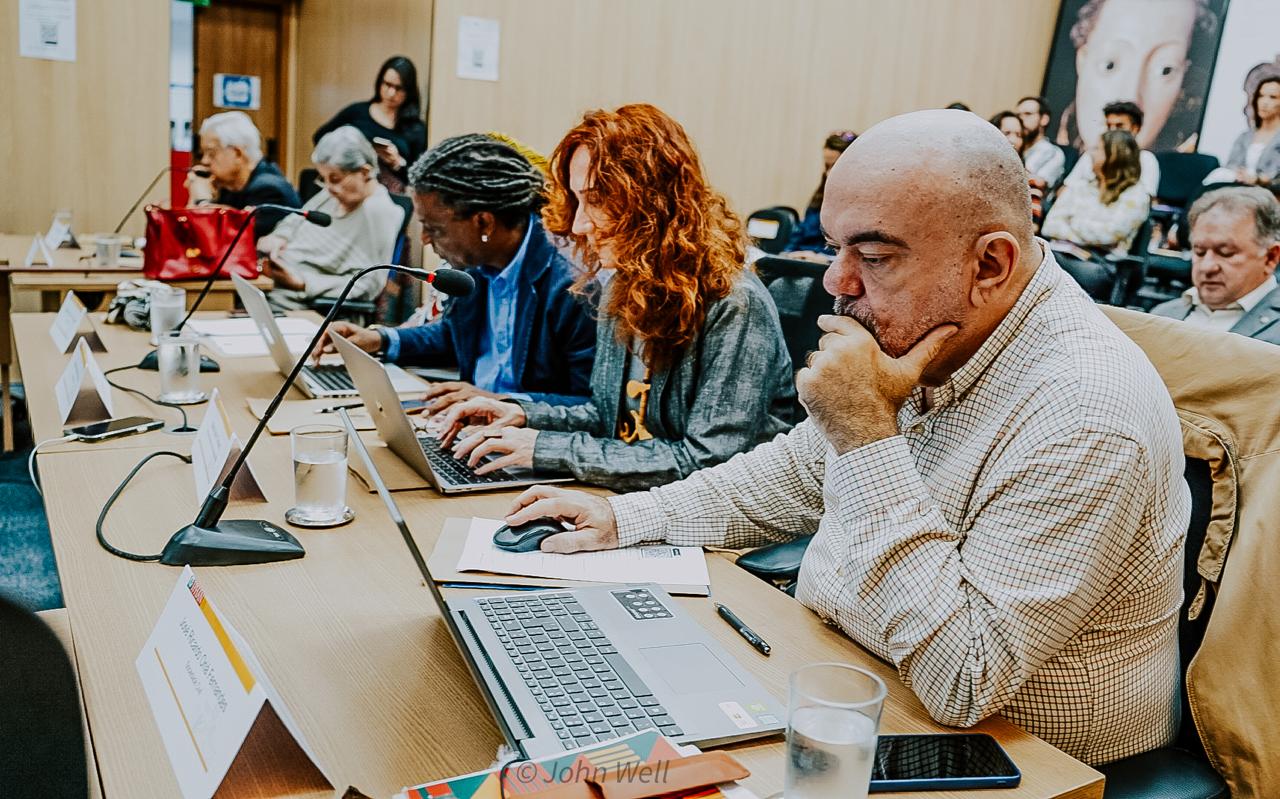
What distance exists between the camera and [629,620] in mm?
1116

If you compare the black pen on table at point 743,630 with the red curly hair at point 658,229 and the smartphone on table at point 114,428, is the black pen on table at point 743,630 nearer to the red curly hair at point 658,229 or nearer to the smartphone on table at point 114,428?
the red curly hair at point 658,229

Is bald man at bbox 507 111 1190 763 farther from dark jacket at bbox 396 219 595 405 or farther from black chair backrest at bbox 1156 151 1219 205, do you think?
black chair backrest at bbox 1156 151 1219 205

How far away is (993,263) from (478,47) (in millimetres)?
4769

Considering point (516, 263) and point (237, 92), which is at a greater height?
point (237, 92)

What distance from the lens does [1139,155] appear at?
5812 millimetres

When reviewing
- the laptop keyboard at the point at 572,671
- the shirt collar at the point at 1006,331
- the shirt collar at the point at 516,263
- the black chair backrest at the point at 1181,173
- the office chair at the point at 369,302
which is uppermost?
the black chair backrest at the point at 1181,173

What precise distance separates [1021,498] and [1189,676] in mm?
369

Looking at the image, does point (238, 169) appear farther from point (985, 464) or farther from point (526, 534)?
point (985, 464)

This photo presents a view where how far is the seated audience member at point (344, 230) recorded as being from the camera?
162 inches

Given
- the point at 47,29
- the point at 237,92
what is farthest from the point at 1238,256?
the point at 237,92

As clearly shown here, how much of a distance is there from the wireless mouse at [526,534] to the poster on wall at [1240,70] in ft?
19.5

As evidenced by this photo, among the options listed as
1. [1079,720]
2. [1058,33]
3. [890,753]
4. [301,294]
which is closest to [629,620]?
[890,753]

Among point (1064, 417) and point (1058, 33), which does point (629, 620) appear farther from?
point (1058, 33)

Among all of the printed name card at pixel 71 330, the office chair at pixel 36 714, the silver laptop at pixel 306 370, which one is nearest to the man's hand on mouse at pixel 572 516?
the office chair at pixel 36 714
